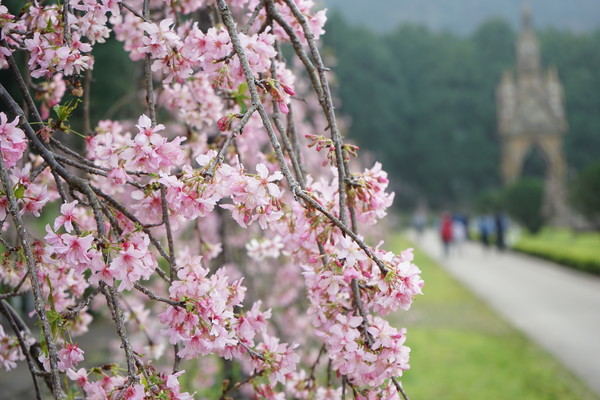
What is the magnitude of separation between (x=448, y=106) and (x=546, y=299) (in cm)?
3349

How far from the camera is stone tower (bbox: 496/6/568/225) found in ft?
99.8

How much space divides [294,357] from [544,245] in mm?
15200

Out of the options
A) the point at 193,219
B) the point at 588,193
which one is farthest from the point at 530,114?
the point at 193,219

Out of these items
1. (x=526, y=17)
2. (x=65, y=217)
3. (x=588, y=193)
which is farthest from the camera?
(x=526, y=17)

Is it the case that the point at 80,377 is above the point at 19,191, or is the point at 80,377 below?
below

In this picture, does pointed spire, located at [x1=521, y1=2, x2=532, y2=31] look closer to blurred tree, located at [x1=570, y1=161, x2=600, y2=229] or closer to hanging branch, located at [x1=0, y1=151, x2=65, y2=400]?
blurred tree, located at [x1=570, y1=161, x2=600, y2=229]

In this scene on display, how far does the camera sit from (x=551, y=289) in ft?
32.9

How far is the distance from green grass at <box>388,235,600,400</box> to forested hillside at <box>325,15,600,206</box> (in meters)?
30.5

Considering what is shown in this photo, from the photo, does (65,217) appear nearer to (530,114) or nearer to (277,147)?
(277,147)

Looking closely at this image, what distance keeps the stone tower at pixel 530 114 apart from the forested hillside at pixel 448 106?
24.6ft

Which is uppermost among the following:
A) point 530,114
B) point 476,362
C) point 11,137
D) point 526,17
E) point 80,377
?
point 526,17

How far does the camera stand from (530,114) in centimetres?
3100

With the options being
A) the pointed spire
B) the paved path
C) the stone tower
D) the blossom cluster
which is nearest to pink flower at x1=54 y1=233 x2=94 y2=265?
the blossom cluster

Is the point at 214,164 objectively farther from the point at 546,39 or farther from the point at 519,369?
the point at 546,39
